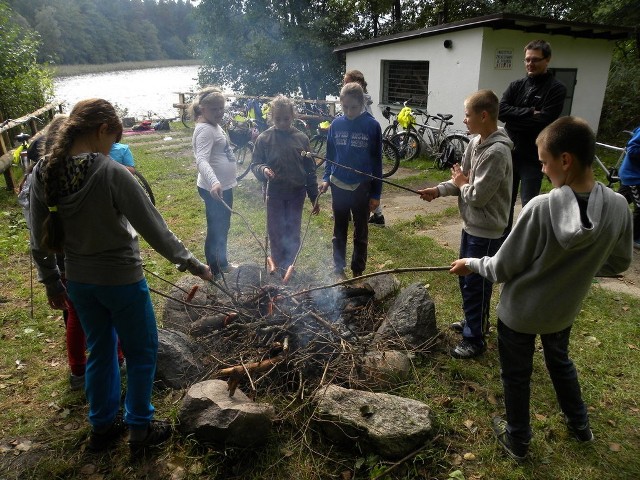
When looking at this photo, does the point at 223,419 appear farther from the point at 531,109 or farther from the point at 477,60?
the point at 477,60

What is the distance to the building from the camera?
9492 mm

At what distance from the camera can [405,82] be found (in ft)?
39.5

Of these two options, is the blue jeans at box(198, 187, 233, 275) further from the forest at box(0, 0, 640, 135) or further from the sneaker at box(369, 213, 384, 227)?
the forest at box(0, 0, 640, 135)

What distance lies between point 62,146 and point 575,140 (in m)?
2.28

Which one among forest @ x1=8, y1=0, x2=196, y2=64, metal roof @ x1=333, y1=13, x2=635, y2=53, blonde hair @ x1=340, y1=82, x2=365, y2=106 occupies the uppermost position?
forest @ x1=8, y1=0, x2=196, y2=64

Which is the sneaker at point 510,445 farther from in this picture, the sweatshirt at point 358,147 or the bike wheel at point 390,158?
the bike wheel at point 390,158

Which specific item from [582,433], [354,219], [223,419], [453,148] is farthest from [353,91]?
[453,148]

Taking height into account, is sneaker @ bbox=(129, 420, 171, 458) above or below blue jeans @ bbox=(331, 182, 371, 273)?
below

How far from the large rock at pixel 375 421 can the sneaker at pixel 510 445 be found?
0.43 meters

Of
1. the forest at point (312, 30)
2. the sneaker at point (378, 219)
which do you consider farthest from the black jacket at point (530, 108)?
the forest at point (312, 30)

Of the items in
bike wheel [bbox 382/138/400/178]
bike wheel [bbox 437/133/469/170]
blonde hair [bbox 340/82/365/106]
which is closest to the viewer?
blonde hair [bbox 340/82/365/106]

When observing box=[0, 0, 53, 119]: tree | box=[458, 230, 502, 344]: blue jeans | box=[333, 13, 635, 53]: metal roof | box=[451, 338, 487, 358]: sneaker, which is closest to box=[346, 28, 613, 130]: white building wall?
box=[333, 13, 635, 53]: metal roof

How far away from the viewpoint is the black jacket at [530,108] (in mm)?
4113

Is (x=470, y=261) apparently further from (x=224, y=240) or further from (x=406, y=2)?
(x=406, y=2)
